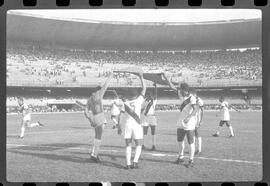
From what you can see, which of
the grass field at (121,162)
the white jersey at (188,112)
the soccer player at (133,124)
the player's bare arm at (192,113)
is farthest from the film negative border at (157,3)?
the grass field at (121,162)

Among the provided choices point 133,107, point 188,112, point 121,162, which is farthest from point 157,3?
point 121,162

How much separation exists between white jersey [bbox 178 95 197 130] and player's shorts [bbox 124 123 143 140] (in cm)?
122

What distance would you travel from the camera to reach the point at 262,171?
9883mm

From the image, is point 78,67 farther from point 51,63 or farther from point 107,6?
point 107,6

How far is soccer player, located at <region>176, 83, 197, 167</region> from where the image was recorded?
1019 centimetres

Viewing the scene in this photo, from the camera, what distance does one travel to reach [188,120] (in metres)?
10.1

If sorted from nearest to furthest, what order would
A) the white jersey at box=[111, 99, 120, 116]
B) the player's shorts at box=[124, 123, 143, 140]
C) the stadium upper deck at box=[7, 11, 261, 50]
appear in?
the player's shorts at box=[124, 123, 143, 140], the white jersey at box=[111, 99, 120, 116], the stadium upper deck at box=[7, 11, 261, 50]

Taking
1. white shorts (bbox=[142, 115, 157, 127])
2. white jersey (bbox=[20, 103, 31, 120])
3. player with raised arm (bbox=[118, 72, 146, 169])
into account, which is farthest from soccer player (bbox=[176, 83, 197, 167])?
white jersey (bbox=[20, 103, 31, 120])

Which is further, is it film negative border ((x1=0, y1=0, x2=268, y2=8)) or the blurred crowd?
the blurred crowd

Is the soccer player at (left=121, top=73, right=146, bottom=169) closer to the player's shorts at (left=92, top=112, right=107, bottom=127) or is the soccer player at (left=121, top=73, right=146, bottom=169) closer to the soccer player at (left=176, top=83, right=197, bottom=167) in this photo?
the player's shorts at (left=92, top=112, right=107, bottom=127)

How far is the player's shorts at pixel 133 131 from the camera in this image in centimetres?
983

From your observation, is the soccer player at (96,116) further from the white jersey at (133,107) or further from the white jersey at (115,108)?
the white jersey at (115,108)

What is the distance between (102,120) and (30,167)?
7.49ft

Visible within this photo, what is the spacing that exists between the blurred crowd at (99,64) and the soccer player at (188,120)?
16473mm
